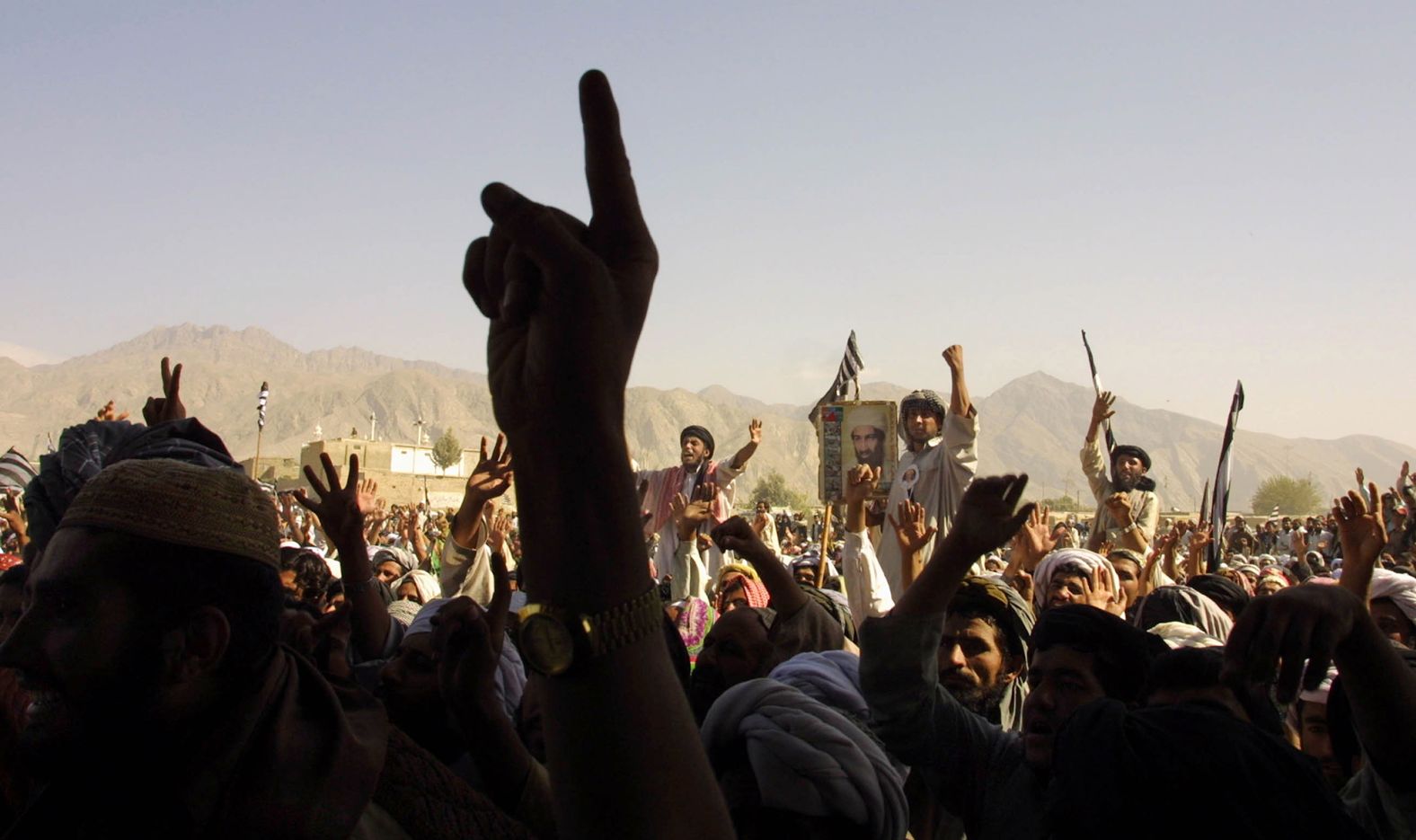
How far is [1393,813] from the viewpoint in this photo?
6.66 ft

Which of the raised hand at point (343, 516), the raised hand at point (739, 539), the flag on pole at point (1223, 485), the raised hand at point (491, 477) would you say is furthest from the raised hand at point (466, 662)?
the flag on pole at point (1223, 485)

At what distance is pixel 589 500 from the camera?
1092 mm

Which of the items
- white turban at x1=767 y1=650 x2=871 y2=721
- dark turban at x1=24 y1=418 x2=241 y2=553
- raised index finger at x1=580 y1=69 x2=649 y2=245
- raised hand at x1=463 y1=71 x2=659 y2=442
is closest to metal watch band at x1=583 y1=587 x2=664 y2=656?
raised hand at x1=463 y1=71 x2=659 y2=442

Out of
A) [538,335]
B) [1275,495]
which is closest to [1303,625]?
[538,335]

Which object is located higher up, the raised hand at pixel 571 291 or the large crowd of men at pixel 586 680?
the raised hand at pixel 571 291

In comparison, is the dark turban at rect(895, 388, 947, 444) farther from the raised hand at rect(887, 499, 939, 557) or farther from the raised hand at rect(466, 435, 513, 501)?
the raised hand at rect(466, 435, 513, 501)

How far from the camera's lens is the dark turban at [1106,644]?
9.13 feet

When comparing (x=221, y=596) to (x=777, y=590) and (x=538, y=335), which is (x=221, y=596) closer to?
(x=538, y=335)

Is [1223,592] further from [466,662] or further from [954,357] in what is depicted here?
[466,662]

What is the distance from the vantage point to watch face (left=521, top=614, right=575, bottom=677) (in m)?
1.08

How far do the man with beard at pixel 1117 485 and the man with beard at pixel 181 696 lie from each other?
21.6 ft

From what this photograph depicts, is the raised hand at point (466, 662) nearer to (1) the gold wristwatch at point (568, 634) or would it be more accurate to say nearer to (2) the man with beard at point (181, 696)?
(2) the man with beard at point (181, 696)

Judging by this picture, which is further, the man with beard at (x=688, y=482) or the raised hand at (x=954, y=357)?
the man with beard at (x=688, y=482)

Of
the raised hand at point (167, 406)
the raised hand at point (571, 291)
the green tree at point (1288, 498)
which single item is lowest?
the green tree at point (1288, 498)
